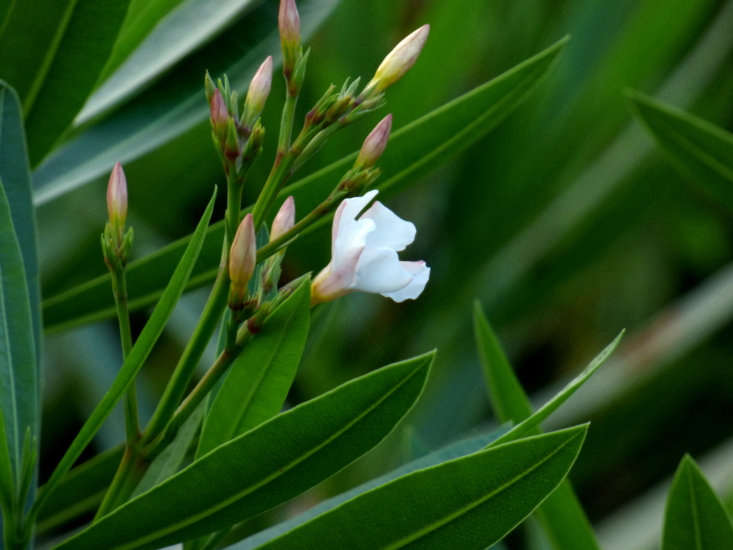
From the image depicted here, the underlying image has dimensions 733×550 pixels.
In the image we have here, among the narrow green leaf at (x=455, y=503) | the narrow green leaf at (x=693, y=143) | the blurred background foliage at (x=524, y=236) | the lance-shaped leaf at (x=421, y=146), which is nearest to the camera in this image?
the narrow green leaf at (x=455, y=503)

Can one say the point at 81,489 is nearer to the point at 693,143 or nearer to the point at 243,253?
the point at 243,253

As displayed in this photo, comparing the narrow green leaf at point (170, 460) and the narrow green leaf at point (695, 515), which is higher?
the narrow green leaf at point (170, 460)

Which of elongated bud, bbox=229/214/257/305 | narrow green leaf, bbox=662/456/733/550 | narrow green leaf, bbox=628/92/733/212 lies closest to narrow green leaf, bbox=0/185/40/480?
elongated bud, bbox=229/214/257/305

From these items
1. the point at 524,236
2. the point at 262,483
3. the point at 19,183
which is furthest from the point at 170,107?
the point at 524,236

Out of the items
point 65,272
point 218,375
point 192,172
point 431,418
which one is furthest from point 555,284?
point 218,375

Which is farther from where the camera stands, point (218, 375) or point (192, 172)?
point (192, 172)

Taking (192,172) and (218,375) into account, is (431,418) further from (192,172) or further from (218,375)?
(218,375)

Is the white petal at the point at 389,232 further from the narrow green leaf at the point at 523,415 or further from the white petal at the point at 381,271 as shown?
the narrow green leaf at the point at 523,415

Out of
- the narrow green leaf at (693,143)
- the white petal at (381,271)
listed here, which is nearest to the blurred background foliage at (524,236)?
the narrow green leaf at (693,143)

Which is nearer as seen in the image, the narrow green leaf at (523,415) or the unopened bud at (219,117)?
the unopened bud at (219,117)
